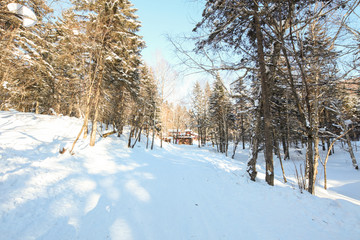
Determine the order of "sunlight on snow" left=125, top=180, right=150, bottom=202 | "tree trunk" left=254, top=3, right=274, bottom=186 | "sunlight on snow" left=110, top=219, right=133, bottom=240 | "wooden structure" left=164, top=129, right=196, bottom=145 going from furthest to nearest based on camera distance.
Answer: "wooden structure" left=164, top=129, right=196, bottom=145 < "tree trunk" left=254, top=3, right=274, bottom=186 < "sunlight on snow" left=125, top=180, right=150, bottom=202 < "sunlight on snow" left=110, top=219, right=133, bottom=240

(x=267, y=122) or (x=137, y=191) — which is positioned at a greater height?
(x=267, y=122)

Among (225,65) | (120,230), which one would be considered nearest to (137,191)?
(120,230)

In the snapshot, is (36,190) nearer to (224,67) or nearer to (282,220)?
(282,220)

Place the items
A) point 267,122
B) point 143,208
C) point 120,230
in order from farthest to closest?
point 267,122 → point 143,208 → point 120,230

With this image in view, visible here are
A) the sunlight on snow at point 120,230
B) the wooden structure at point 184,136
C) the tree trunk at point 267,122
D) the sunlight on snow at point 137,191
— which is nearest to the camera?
the sunlight on snow at point 120,230

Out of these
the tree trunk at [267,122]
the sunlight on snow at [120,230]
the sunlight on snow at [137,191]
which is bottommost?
the sunlight on snow at [120,230]

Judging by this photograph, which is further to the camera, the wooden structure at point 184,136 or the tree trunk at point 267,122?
the wooden structure at point 184,136

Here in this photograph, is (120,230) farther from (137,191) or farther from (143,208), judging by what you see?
(137,191)

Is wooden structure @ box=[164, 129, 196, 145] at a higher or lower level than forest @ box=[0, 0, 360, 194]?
lower

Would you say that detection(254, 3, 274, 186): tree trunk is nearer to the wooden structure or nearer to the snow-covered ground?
the snow-covered ground

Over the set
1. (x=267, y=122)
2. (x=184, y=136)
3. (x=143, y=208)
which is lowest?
(x=143, y=208)

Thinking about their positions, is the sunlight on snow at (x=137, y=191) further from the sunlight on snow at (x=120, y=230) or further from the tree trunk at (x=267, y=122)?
the tree trunk at (x=267, y=122)

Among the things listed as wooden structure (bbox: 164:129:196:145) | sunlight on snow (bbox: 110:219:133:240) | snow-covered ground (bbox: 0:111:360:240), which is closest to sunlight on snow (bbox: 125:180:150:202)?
snow-covered ground (bbox: 0:111:360:240)

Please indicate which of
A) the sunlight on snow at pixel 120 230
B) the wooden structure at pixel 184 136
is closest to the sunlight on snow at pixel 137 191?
the sunlight on snow at pixel 120 230
